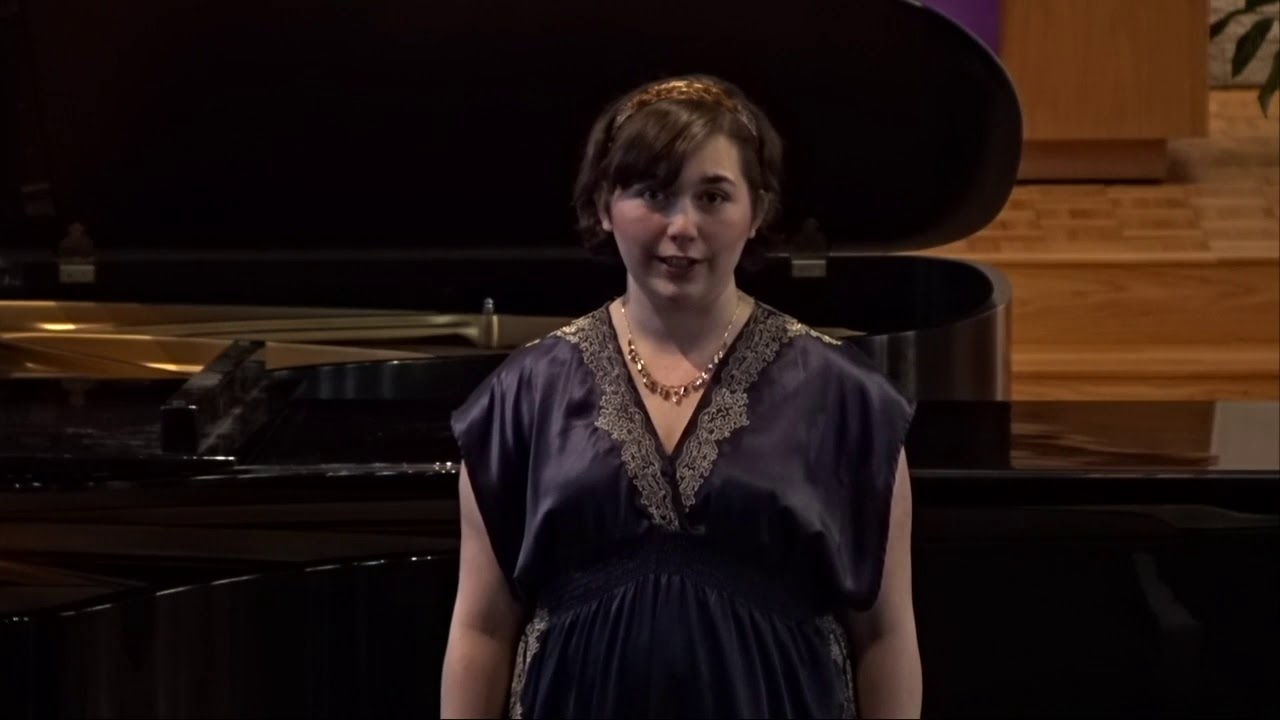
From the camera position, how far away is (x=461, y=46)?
2648 mm

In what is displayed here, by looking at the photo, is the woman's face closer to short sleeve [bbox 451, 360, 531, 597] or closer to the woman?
the woman

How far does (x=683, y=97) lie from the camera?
1269mm

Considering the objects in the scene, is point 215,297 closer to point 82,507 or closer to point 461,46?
point 461,46

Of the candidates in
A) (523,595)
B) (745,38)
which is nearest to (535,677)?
(523,595)

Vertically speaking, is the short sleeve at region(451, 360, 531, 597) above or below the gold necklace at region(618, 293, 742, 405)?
below

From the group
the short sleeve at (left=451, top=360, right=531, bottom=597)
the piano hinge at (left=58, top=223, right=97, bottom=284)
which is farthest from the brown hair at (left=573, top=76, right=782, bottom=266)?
the piano hinge at (left=58, top=223, right=97, bottom=284)

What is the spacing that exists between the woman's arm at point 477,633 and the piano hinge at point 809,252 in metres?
1.56

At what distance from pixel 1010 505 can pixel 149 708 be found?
0.82 metres

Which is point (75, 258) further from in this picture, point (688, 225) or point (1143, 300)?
point (1143, 300)

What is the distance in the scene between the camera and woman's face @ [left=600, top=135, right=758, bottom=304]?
123 cm

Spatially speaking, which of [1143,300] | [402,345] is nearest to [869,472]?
[402,345]

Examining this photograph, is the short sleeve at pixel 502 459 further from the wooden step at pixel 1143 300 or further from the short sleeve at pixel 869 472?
the wooden step at pixel 1143 300

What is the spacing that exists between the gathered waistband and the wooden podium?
13.2 ft

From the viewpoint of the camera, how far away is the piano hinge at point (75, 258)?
9.48ft
